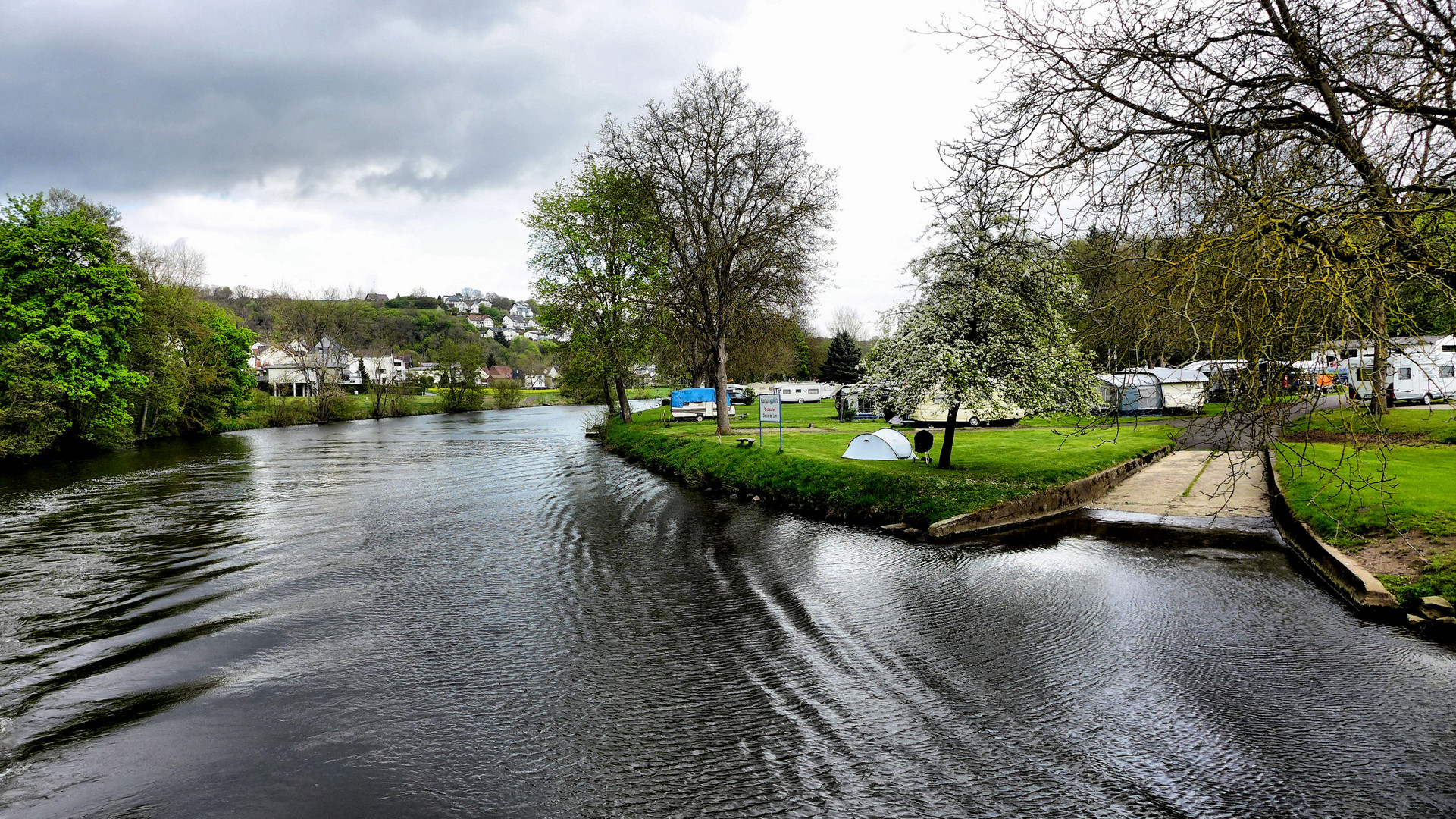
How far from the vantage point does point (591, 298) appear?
3584cm

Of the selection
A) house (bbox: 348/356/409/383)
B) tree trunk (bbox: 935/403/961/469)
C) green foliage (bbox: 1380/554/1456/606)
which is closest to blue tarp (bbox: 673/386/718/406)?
tree trunk (bbox: 935/403/961/469)

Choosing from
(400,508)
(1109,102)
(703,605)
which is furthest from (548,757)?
(400,508)

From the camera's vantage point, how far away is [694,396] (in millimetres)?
42656

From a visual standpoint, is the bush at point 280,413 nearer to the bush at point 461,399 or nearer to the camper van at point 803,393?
the bush at point 461,399

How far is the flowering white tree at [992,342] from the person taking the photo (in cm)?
1473

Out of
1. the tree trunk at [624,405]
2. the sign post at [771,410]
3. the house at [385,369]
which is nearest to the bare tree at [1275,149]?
the sign post at [771,410]

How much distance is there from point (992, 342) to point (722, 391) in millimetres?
14012

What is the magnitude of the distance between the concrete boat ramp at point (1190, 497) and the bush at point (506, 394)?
74351 millimetres

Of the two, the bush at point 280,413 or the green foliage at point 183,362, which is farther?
the bush at point 280,413

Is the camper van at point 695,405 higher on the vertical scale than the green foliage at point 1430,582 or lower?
higher

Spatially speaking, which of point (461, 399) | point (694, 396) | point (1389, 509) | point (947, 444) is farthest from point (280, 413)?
point (1389, 509)

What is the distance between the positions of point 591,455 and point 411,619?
2196cm

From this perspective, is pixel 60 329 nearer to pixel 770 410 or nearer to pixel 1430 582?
pixel 770 410

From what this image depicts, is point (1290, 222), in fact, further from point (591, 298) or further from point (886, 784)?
point (591, 298)
